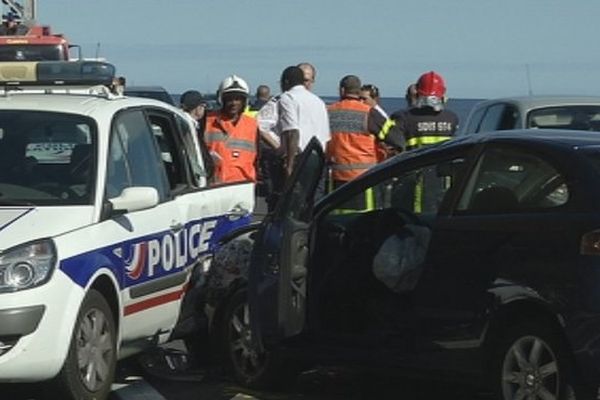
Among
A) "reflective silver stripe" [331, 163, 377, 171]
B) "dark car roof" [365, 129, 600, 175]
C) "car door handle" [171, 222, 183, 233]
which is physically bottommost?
"reflective silver stripe" [331, 163, 377, 171]

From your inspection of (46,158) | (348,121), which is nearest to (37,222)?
(46,158)

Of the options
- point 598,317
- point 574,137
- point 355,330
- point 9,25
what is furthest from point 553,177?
point 9,25

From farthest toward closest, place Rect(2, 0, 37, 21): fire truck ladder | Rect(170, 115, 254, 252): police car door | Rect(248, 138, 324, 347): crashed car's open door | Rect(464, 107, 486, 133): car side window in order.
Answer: Rect(2, 0, 37, 21): fire truck ladder, Rect(464, 107, 486, 133): car side window, Rect(170, 115, 254, 252): police car door, Rect(248, 138, 324, 347): crashed car's open door

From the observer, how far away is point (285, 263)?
7777 mm

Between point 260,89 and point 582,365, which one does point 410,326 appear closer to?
point 582,365

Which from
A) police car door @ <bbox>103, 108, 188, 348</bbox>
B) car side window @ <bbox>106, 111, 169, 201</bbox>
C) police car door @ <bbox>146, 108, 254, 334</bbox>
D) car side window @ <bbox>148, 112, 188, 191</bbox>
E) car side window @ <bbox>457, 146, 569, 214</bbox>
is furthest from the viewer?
car side window @ <bbox>148, 112, 188, 191</bbox>

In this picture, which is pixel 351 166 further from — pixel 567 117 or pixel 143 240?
pixel 143 240

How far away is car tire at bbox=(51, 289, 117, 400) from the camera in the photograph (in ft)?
24.2

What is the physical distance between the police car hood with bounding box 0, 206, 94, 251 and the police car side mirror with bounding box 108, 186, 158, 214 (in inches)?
6.4

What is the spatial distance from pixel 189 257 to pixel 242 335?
2.16ft

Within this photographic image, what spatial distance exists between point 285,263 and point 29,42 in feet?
62.0

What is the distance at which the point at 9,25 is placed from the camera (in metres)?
28.2

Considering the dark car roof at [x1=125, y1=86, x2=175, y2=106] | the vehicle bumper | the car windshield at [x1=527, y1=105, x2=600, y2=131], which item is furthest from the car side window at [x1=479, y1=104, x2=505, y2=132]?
the dark car roof at [x1=125, y1=86, x2=175, y2=106]

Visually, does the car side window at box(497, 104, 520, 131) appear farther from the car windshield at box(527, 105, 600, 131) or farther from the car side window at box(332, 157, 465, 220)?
the car side window at box(332, 157, 465, 220)
